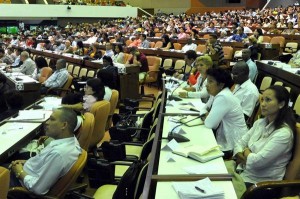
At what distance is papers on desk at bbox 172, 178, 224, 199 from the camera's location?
217cm

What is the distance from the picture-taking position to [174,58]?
10.4 metres

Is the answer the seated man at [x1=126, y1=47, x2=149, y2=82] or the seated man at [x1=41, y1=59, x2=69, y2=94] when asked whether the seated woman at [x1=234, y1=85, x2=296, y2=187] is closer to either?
the seated man at [x1=41, y1=59, x2=69, y2=94]

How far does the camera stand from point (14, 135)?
3.75 metres

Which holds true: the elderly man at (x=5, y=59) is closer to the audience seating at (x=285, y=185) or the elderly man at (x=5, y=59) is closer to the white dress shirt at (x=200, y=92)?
the white dress shirt at (x=200, y=92)

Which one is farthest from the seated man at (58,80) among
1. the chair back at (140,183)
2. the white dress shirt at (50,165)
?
the chair back at (140,183)

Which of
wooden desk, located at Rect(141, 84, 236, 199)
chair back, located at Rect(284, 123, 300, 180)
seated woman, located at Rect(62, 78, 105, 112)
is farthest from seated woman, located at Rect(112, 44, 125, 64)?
chair back, located at Rect(284, 123, 300, 180)

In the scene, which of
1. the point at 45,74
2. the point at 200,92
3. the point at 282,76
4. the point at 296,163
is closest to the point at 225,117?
the point at 296,163

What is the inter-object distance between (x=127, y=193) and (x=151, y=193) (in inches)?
11.0

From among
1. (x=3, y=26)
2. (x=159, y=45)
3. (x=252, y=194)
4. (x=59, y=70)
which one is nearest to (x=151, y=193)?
(x=252, y=194)

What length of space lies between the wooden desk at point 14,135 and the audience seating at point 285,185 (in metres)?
2.02

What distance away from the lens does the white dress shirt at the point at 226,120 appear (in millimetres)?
3579

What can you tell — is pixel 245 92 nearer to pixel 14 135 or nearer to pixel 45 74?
pixel 14 135

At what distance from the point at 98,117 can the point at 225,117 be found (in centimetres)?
147

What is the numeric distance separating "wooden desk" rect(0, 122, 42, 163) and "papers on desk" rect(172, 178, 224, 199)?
1.70m
